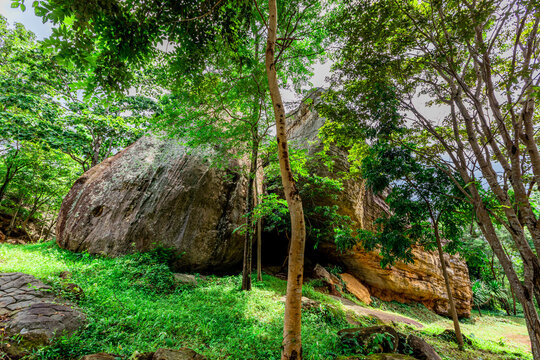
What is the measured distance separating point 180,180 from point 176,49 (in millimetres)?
6583

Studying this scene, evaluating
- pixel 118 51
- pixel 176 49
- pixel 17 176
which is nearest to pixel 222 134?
pixel 176 49

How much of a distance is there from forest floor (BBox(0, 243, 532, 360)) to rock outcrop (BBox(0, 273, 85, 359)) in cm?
22

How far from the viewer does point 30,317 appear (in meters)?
3.46

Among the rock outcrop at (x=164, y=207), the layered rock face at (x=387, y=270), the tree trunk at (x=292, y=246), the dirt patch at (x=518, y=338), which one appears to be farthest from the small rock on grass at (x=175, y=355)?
the dirt patch at (x=518, y=338)

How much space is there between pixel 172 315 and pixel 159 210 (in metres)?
5.20

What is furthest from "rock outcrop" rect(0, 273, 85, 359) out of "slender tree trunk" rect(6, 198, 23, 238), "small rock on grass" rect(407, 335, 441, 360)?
"slender tree trunk" rect(6, 198, 23, 238)

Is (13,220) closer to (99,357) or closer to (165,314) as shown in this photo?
(165,314)

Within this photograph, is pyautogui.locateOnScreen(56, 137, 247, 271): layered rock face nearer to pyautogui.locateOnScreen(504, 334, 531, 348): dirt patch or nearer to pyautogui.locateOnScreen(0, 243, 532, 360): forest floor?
pyautogui.locateOnScreen(0, 243, 532, 360): forest floor

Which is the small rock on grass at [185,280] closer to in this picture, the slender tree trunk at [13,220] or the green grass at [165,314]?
the green grass at [165,314]

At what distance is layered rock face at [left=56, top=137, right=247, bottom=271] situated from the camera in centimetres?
849

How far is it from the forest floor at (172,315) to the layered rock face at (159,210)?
720 mm

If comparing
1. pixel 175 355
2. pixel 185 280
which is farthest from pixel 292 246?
pixel 185 280

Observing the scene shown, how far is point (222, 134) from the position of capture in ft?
23.2

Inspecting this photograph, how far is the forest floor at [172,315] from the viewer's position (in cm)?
372
